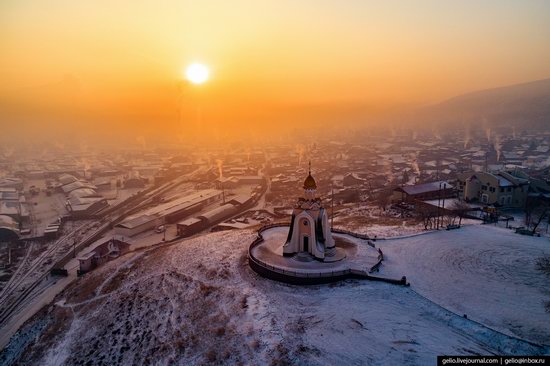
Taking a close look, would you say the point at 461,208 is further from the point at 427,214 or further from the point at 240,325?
the point at 240,325

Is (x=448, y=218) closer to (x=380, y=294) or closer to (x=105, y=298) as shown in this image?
(x=380, y=294)

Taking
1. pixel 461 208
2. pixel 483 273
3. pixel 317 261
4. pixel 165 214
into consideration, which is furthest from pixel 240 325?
pixel 165 214

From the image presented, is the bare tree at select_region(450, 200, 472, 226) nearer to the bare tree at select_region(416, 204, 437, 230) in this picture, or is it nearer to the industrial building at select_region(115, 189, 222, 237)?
the bare tree at select_region(416, 204, 437, 230)

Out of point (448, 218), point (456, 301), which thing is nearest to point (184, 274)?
point (456, 301)

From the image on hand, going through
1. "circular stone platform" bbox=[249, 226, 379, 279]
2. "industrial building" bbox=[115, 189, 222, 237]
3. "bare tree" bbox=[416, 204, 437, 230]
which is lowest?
"industrial building" bbox=[115, 189, 222, 237]

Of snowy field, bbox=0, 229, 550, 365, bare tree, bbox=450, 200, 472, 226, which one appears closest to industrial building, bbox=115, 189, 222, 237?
snowy field, bbox=0, 229, 550, 365

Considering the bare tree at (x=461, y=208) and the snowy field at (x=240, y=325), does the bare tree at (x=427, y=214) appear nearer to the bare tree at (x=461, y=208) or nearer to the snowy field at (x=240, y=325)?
the bare tree at (x=461, y=208)
